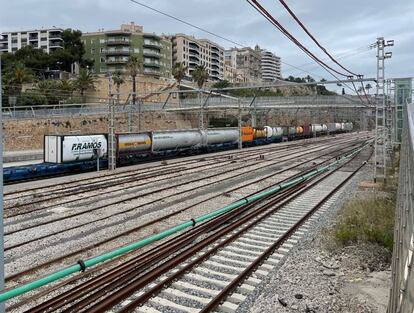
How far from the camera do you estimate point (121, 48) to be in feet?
390

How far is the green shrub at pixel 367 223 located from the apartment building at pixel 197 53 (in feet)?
390

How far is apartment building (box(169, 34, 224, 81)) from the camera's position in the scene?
146500mm

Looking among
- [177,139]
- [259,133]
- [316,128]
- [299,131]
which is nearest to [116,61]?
[316,128]

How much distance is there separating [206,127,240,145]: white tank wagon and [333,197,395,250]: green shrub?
29.8 meters

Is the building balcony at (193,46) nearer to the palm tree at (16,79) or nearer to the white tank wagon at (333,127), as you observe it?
the white tank wagon at (333,127)

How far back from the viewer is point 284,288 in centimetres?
848

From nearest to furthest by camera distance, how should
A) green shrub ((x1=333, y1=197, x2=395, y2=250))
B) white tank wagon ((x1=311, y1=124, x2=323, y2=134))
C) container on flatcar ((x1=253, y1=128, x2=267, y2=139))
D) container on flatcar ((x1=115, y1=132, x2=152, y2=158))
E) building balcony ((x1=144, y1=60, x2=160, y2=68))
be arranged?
green shrub ((x1=333, y1=197, x2=395, y2=250))
container on flatcar ((x1=115, y1=132, x2=152, y2=158))
container on flatcar ((x1=253, y1=128, x2=267, y2=139))
white tank wagon ((x1=311, y1=124, x2=323, y2=134))
building balcony ((x1=144, y1=60, x2=160, y2=68))

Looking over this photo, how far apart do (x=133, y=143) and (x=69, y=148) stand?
267 inches

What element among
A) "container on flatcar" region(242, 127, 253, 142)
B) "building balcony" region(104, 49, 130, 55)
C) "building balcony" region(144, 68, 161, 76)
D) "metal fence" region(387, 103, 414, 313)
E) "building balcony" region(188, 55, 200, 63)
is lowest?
"metal fence" region(387, 103, 414, 313)

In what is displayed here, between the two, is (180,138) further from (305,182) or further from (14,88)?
(14,88)

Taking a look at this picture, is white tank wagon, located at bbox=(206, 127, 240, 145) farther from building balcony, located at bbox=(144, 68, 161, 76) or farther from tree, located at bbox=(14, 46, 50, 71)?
building balcony, located at bbox=(144, 68, 161, 76)

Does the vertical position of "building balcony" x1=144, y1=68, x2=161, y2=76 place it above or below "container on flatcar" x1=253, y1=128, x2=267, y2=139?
above

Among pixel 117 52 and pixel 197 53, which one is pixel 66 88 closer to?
pixel 117 52

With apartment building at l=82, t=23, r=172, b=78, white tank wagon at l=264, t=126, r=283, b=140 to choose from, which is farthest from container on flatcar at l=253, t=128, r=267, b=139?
apartment building at l=82, t=23, r=172, b=78
